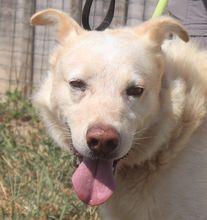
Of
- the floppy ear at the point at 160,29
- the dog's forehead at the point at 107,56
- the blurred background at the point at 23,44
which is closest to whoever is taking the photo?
the dog's forehead at the point at 107,56

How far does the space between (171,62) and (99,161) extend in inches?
31.0

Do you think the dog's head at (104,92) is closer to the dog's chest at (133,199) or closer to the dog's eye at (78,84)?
the dog's eye at (78,84)

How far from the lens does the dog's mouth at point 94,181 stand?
10.2 ft

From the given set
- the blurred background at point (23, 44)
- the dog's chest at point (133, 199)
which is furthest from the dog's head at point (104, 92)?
the blurred background at point (23, 44)

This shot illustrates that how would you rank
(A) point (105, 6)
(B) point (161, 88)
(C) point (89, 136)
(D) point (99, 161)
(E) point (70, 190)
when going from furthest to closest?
(A) point (105, 6), (E) point (70, 190), (B) point (161, 88), (D) point (99, 161), (C) point (89, 136)

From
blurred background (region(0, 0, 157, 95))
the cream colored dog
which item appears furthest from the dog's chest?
blurred background (region(0, 0, 157, 95))

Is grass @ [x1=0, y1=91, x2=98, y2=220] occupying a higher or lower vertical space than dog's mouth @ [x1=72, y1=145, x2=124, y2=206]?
lower

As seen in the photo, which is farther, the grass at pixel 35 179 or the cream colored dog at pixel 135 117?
the grass at pixel 35 179

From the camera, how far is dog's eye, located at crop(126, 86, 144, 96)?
10.5ft

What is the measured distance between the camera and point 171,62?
3.51 meters

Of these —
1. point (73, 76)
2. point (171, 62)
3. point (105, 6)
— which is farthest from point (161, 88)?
point (105, 6)

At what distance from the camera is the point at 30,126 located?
6539mm

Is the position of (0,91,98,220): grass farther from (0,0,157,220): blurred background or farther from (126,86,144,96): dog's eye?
(126,86,144,96): dog's eye

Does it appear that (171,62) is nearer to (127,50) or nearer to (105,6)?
(127,50)
